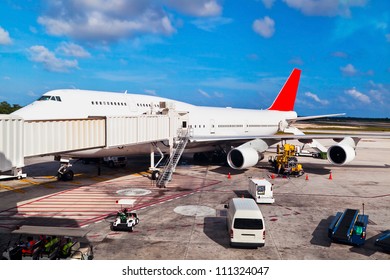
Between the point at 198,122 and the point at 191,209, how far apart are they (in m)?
13.5

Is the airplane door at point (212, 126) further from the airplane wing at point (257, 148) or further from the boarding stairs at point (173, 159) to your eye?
the boarding stairs at point (173, 159)

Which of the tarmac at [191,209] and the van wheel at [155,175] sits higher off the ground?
the van wheel at [155,175]

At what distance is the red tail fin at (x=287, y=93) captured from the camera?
46500 mm

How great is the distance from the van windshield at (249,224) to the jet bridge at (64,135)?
7246 mm

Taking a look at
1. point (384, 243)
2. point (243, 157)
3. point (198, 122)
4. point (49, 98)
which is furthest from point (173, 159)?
point (384, 243)

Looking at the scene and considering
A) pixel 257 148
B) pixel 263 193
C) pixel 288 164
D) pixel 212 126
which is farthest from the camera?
pixel 212 126

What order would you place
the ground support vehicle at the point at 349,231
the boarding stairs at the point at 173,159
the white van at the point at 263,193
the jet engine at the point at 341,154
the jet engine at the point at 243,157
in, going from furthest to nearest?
the jet engine at the point at 341,154
the jet engine at the point at 243,157
the boarding stairs at the point at 173,159
the white van at the point at 263,193
the ground support vehicle at the point at 349,231

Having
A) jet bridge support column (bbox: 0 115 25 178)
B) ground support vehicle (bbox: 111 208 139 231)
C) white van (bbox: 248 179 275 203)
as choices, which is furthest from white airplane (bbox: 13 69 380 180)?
jet bridge support column (bbox: 0 115 25 178)

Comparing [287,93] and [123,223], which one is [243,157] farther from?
[287,93]

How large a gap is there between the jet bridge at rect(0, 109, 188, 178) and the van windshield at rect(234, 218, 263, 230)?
7246mm

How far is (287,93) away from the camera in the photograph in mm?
46781

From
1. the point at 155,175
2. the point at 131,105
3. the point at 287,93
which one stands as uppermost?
the point at 287,93

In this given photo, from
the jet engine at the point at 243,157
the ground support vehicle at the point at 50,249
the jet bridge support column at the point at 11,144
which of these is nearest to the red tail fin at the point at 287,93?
the jet engine at the point at 243,157

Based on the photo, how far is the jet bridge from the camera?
10.7 metres
